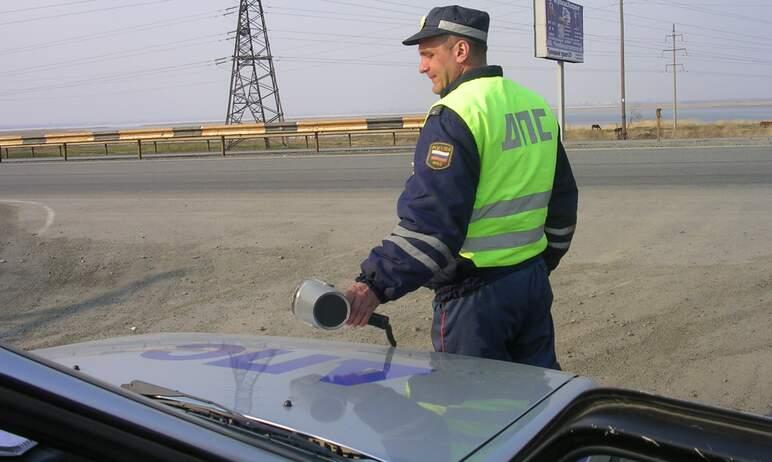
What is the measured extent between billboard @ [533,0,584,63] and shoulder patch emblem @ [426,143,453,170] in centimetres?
3234

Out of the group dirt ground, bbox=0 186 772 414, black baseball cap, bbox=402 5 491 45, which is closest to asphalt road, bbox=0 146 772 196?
dirt ground, bbox=0 186 772 414

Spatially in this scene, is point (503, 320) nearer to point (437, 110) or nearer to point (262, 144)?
point (437, 110)

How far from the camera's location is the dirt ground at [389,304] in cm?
504

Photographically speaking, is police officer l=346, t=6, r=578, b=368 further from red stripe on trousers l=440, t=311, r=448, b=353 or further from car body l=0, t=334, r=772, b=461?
car body l=0, t=334, r=772, b=461

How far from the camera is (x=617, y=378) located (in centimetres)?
459

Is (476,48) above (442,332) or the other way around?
above

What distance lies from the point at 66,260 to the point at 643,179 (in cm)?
1024

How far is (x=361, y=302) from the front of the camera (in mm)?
2283

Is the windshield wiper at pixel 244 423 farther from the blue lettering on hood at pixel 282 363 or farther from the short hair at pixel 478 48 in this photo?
the short hair at pixel 478 48

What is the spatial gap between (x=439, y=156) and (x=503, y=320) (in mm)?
621

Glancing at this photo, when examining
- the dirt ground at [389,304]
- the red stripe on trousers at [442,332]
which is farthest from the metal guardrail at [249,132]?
the red stripe on trousers at [442,332]

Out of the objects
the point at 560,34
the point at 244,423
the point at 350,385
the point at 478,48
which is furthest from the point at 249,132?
the point at 244,423

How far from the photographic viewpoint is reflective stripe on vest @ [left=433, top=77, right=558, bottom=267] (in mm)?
2434

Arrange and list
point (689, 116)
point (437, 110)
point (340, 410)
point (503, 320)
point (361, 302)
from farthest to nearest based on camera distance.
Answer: point (689, 116) → point (503, 320) → point (437, 110) → point (361, 302) → point (340, 410)
